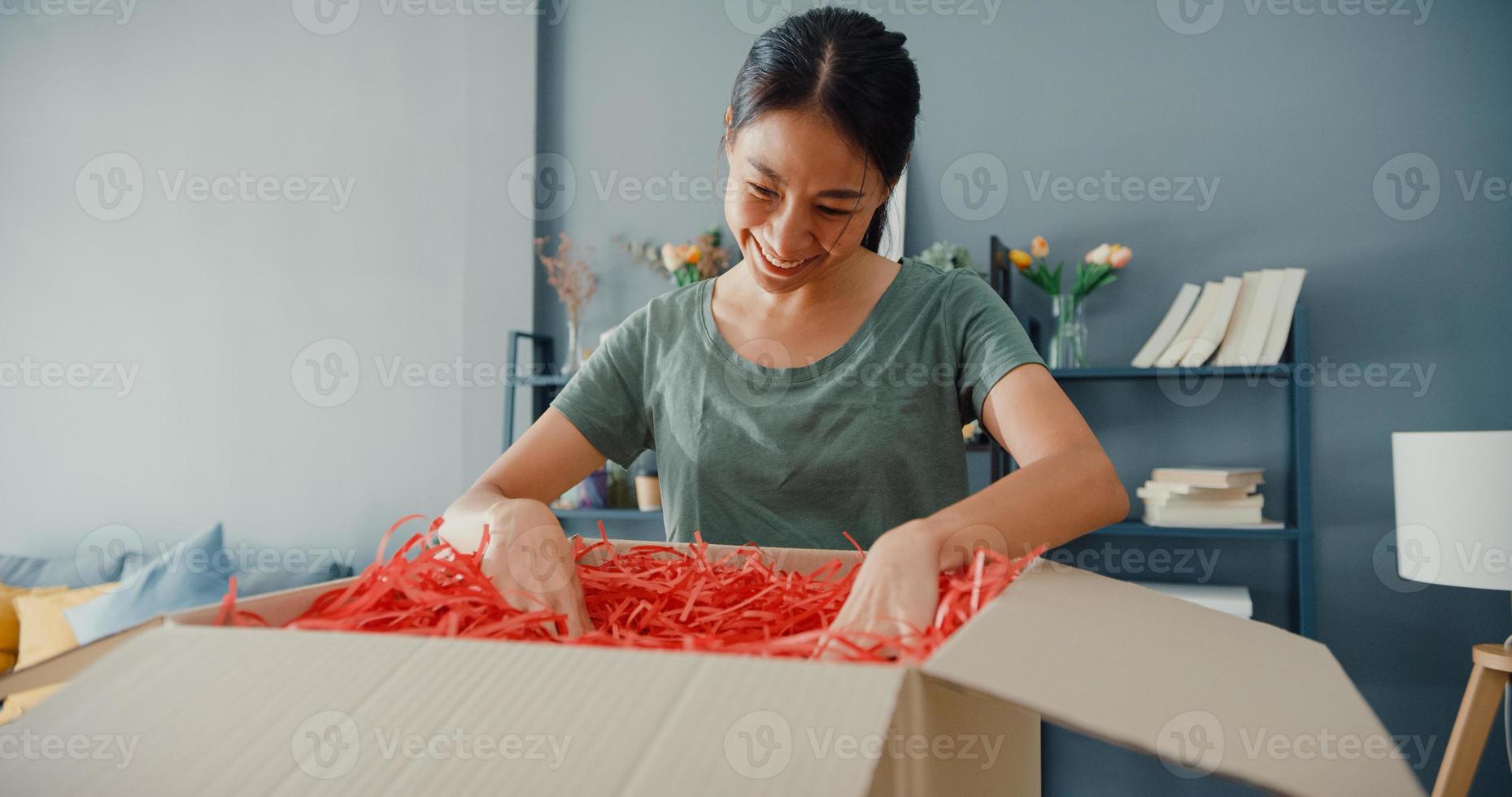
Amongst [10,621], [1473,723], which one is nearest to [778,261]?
[1473,723]

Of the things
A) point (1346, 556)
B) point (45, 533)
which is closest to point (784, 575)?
point (1346, 556)

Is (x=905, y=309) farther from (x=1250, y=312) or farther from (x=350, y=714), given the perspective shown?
(x=1250, y=312)

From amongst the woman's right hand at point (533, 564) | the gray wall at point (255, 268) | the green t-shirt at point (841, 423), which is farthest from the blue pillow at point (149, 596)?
the woman's right hand at point (533, 564)

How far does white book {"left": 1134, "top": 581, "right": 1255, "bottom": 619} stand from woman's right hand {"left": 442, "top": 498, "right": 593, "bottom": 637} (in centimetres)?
186

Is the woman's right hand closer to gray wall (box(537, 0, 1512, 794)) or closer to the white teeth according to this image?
the white teeth

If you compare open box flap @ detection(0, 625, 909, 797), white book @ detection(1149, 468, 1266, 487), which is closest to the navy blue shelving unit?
white book @ detection(1149, 468, 1266, 487)

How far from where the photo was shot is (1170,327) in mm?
2402

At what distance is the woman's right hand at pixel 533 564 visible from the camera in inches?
22.4

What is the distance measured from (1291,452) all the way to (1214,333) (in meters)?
0.40

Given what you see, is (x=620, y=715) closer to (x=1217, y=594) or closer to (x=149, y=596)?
(x=1217, y=594)

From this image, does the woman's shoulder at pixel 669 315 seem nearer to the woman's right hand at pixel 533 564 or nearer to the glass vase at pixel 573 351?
the woman's right hand at pixel 533 564

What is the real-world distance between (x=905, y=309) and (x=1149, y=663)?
69 cm

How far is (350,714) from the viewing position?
311mm

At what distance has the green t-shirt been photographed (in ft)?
3.24
